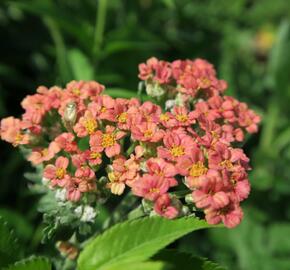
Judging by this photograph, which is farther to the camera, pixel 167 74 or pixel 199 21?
pixel 199 21

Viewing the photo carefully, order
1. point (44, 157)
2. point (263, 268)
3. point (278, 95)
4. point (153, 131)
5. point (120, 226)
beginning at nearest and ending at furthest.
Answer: point (120, 226) → point (153, 131) → point (44, 157) → point (263, 268) → point (278, 95)

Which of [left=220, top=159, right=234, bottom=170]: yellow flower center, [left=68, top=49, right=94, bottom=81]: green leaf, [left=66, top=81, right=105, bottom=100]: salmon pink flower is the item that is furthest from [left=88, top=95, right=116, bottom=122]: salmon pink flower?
[left=68, top=49, right=94, bottom=81]: green leaf

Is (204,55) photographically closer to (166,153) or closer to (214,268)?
(166,153)

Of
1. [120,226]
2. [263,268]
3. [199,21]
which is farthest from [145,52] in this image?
[120,226]

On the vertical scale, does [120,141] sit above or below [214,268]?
above

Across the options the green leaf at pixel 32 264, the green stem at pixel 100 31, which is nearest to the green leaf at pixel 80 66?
the green stem at pixel 100 31

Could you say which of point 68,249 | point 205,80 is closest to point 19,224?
point 68,249

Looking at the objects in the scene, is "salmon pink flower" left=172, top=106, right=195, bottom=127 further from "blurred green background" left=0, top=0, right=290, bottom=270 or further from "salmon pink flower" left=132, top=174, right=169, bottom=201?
"blurred green background" left=0, top=0, right=290, bottom=270
